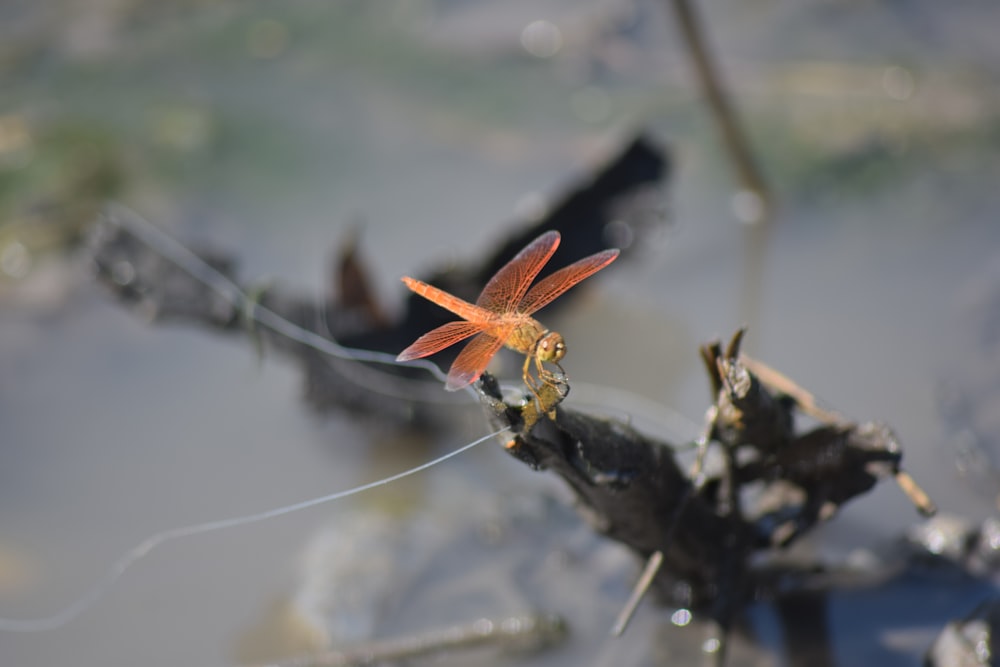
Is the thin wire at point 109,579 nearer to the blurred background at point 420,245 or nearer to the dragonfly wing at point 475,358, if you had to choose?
the blurred background at point 420,245

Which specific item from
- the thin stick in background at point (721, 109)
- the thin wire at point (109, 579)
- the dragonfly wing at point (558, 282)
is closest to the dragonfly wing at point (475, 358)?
the dragonfly wing at point (558, 282)

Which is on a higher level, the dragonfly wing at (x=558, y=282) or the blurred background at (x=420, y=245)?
the blurred background at (x=420, y=245)

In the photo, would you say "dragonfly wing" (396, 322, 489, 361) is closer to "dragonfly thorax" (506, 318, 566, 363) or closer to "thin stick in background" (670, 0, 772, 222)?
"dragonfly thorax" (506, 318, 566, 363)

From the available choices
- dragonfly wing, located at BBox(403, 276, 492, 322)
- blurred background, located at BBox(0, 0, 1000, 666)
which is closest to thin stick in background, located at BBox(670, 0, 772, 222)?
blurred background, located at BBox(0, 0, 1000, 666)

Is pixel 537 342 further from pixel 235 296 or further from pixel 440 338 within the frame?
pixel 235 296

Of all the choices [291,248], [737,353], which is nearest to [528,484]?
[737,353]

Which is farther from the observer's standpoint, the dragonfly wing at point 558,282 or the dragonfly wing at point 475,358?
the dragonfly wing at point 558,282

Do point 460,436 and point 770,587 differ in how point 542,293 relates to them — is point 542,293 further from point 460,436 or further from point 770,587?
point 460,436
